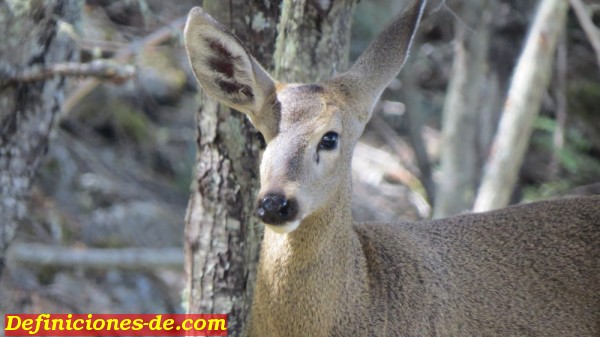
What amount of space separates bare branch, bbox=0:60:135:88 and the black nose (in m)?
1.45

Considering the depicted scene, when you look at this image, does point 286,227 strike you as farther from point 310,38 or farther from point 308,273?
point 310,38

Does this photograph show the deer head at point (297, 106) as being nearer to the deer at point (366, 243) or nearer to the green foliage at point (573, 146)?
the deer at point (366, 243)

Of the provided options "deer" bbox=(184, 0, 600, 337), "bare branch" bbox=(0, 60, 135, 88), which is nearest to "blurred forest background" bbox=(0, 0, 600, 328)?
"bare branch" bbox=(0, 60, 135, 88)

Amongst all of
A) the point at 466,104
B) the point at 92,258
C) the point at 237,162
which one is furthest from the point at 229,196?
the point at 466,104

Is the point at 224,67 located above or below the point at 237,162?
above

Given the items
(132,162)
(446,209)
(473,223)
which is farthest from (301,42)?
(132,162)

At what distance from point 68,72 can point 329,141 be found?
5.28ft

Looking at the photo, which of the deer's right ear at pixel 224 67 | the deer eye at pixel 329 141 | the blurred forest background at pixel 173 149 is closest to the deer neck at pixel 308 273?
the deer eye at pixel 329 141

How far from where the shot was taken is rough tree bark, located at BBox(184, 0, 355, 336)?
5.61 metres

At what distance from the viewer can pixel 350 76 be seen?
4.87 m

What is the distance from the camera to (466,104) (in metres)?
9.40

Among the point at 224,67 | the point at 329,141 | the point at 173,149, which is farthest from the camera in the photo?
the point at 173,149

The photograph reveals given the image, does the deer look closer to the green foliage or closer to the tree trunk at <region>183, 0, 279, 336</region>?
the tree trunk at <region>183, 0, 279, 336</region>

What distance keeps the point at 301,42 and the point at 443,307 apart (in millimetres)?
1678
